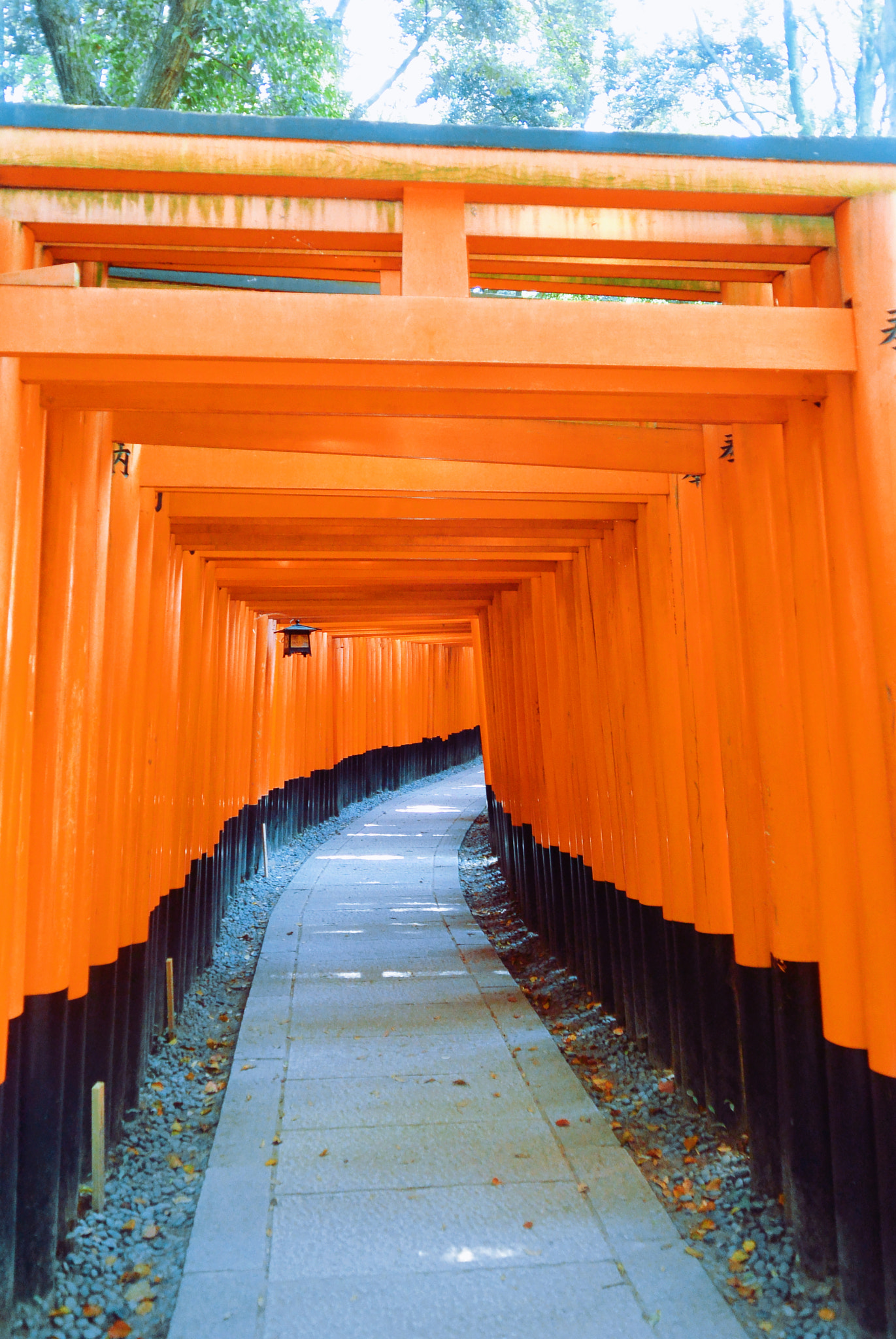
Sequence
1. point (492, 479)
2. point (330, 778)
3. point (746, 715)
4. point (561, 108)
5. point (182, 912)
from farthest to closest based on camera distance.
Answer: point (330, 778) → point (561, 108) → point (182, 912) → point (492, 479) → point (746, 715)

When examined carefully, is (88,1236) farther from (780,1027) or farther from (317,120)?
(317,120)

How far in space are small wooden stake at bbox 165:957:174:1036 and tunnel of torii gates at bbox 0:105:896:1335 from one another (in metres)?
0.92

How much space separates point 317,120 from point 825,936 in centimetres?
320

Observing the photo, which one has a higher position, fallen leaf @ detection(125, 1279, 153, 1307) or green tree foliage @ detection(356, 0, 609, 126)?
green tree foliage @ detection(356, 0, 609, 126)

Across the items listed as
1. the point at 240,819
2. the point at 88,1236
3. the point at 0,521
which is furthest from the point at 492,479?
Result: the point at 240,819

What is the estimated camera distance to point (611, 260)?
11.5 feet

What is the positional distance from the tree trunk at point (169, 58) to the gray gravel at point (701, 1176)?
9.91 m

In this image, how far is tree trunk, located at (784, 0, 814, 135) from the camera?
13625 millimetres

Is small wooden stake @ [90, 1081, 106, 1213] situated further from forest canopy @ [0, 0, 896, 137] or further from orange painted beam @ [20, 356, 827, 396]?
forest canopy @ [0, 0, 896, 137]

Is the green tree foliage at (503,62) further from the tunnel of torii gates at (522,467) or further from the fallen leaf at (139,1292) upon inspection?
the fallen leaf at (139,1292)

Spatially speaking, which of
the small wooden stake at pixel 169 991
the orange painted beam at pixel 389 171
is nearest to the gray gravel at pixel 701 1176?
the small wooden stake at pixel 169 991

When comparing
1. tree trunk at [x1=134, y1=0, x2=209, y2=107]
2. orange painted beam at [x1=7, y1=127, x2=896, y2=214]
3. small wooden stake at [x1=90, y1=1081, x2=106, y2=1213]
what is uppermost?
tree trunk at [x1=134, y1=0, x2=209, y2=107]

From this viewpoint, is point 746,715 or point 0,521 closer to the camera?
point 0,521

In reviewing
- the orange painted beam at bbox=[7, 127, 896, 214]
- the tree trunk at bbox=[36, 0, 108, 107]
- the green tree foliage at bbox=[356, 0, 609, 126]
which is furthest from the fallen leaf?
the green tree foliage at bbox=[356, 0, 609, 126]
